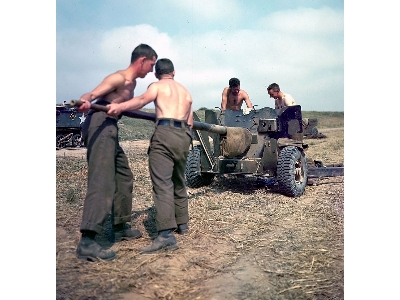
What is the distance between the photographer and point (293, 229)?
4.10 meters

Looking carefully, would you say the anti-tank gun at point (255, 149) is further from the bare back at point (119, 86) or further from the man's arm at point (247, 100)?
the bare back at point (119, 86)

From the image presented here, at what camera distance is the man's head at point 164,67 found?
3.47 meters

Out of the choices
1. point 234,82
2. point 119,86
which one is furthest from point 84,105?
point 234,82

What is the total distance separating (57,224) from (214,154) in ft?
11.8

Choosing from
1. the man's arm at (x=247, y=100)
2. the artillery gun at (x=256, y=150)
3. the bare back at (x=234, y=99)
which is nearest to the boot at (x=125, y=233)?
the artillery gun at (x=256, y=150)

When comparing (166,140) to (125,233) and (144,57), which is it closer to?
(144,57)

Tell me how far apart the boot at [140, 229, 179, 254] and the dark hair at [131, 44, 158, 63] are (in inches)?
55.2

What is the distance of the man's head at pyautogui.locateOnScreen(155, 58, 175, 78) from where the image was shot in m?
3.47

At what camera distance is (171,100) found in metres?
3.49

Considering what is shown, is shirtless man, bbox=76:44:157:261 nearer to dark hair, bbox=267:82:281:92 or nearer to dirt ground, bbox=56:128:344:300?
dirt ground, bbox=56:128:344:300

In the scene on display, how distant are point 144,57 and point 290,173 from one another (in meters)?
3.40
